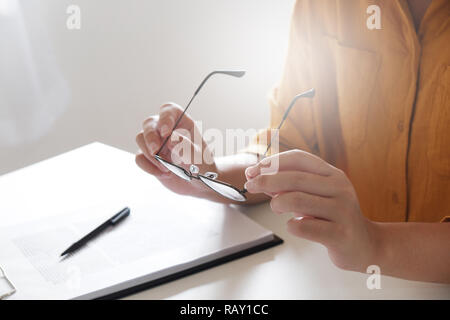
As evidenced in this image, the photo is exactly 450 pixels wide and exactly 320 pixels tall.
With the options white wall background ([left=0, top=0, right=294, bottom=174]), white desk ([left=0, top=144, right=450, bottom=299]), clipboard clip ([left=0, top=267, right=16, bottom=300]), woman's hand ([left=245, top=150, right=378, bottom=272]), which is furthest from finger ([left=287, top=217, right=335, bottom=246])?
white wall background ([left=0, top=0, right=294, bottom=174])

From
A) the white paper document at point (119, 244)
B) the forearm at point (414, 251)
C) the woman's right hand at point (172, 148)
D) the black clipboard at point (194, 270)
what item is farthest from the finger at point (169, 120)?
the forearm at point (414, 251)

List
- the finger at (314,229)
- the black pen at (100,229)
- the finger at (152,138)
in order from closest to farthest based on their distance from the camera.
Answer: the finger at (314,229)
the black pen at (100,229)
the finger at (152,138)

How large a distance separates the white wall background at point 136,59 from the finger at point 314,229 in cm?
152

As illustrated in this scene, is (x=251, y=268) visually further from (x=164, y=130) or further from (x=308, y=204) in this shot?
(x=164, y=130)

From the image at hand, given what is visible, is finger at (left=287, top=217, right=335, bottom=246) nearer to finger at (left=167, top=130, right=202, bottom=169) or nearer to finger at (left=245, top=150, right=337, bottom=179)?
finger at (left=245, top=150, right=337, bottom=179)

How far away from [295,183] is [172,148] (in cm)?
32

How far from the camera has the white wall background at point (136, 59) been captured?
181 cm

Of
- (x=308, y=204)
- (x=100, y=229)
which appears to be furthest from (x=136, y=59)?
(x=308, y=204)

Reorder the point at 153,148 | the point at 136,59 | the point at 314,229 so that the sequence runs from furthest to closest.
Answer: the point at 136,59 < the point at 153,148 < the point at 314,229

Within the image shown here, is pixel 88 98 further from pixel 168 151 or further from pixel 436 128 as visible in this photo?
pixel 436 128

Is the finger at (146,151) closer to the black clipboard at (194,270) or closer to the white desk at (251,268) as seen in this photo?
the white desk at (251,268)

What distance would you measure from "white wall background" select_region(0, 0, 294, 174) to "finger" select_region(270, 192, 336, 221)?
4.92 ft

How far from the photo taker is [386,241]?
0.60 metres

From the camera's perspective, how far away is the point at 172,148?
829 millimetres
